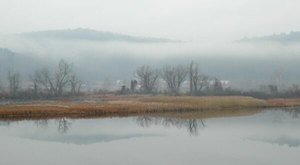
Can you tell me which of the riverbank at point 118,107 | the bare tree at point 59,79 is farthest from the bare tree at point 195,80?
the riverbank at point 118,107

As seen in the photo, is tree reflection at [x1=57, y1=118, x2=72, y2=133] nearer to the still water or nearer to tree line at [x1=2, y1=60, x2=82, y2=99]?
the still water

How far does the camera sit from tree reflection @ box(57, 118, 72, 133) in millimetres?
40144

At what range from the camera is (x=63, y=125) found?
4372 centimetres

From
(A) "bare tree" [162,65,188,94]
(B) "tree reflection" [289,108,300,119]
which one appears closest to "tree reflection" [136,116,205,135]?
(B) "tree reflection" [289,108,300,119]

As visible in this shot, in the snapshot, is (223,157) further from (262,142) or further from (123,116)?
(123,116)

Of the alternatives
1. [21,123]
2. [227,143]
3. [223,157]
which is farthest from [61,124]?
[223,157]

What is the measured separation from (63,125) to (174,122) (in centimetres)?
1161

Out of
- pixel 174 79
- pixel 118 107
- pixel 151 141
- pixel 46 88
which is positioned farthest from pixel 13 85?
pixel 151 141

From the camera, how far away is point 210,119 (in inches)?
1964

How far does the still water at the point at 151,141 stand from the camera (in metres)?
25.9

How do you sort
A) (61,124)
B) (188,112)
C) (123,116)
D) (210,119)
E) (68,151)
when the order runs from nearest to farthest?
(68,151), (61,124), (210,119), (123,116), (188,112)

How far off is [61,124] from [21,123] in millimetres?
3968

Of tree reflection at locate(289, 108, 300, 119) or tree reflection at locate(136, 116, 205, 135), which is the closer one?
tree reflection at locate(136, 116, 205, 135)

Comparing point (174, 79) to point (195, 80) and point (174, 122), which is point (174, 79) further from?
point (174, 122)
